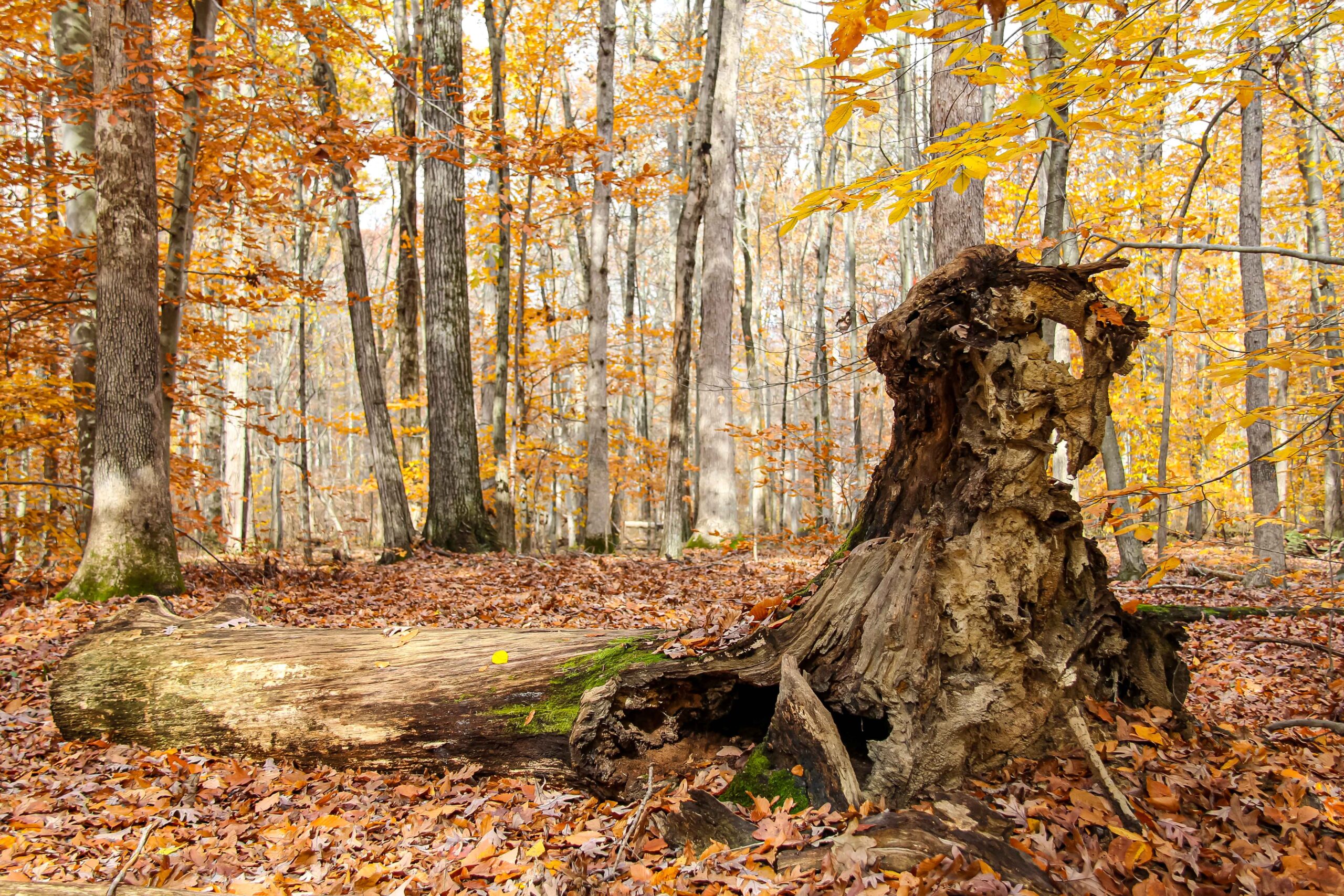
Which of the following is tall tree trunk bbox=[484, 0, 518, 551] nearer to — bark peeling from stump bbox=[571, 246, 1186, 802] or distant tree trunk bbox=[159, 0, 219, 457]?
distant tree trunk bbox=[159, 0, 219, 457]

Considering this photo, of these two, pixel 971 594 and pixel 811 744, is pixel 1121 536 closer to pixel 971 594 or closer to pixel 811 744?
pixel 971 594

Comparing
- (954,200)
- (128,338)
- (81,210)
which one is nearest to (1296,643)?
(954,200)

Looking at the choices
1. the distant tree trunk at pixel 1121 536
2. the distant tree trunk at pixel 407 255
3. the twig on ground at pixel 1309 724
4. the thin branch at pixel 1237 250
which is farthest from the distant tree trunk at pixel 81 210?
the distant tree trunk at pixel 1121 536

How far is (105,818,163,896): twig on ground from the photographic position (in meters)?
2.47

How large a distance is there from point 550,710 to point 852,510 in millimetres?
13229

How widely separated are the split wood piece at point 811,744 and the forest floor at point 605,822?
0.11 metres

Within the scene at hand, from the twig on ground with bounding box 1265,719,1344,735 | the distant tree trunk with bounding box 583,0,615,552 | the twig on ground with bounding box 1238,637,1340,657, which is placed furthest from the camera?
the distant tree trunk with bounding box 583,0,615,552

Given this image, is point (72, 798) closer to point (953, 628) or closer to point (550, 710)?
point (550, 710)

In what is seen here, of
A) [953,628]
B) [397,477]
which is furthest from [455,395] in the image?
[953,628]

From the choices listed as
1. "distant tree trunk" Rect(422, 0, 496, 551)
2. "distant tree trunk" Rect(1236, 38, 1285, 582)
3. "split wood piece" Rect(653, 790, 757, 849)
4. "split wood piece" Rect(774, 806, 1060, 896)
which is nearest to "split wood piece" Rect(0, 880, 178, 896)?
"split wood piece" Rect(653, 790, 757, 849)

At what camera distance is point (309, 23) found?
9.01 metres

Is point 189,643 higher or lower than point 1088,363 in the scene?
lower

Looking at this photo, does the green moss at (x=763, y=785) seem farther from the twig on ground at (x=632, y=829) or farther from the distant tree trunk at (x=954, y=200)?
the distant tree trunk at (x=954, y=200)

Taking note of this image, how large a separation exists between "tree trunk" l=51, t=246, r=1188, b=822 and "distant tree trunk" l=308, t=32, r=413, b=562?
6.64 meters
